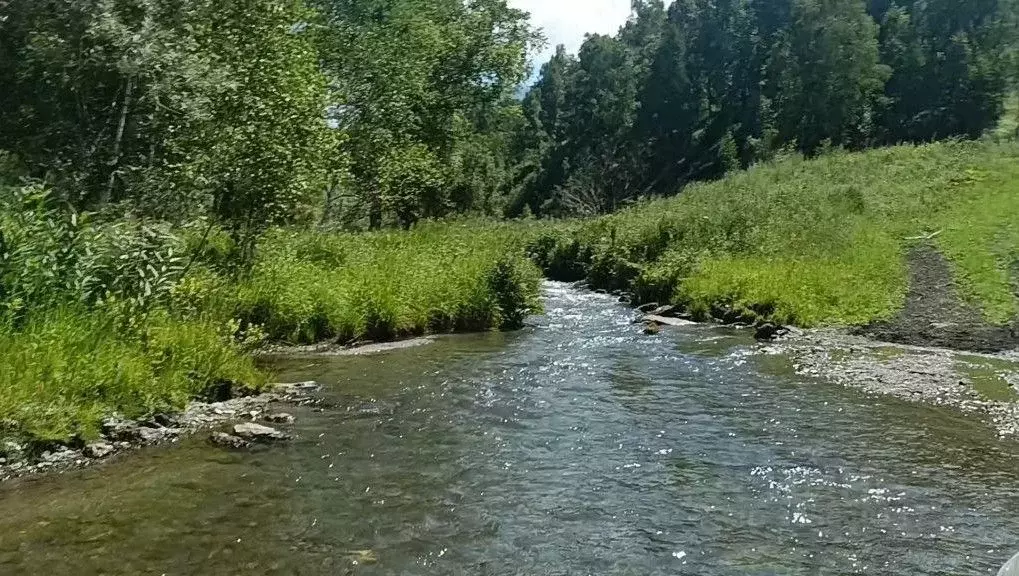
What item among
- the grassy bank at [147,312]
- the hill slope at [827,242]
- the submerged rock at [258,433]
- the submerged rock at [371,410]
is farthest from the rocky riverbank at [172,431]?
the hill slope at [827,242]

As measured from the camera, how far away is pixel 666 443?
36.2 ft

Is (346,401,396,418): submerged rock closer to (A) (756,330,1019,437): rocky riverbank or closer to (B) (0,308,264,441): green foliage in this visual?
(B) (0,308,264,441): green foliage

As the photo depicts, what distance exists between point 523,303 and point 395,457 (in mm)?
12592

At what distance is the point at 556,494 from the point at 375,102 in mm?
28561

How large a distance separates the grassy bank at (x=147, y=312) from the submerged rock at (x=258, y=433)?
1195 millimetres

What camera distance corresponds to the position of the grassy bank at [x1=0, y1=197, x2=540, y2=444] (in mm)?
9953

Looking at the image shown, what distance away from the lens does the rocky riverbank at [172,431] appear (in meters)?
→ 9.12

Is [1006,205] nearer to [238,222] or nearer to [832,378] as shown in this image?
[832,378]

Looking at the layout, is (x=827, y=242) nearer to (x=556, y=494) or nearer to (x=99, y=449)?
(x=556, y=494)

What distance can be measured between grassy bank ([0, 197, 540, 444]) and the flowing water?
4.04 ft

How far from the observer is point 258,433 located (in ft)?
35.6

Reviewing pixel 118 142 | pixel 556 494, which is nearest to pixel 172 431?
pixel 556 494

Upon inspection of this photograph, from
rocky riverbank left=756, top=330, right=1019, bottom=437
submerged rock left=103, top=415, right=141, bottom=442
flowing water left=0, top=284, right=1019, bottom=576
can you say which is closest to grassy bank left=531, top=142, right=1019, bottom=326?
rocky riverbank left=756, top=330, right=1019, bottom=437

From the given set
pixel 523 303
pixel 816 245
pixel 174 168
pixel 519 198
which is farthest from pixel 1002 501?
pixel 519 198
